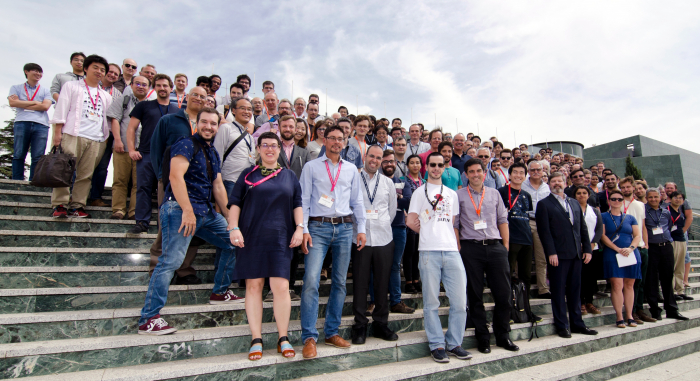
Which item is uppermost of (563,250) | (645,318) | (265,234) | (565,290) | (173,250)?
(265,234)

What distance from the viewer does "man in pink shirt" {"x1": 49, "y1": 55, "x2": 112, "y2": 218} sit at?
162 inches

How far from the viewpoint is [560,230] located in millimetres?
4520

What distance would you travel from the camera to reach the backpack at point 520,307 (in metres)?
4.20

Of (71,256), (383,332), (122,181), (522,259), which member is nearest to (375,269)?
(383,332)

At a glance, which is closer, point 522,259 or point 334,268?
point 334,268

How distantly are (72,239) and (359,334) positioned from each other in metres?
3.15

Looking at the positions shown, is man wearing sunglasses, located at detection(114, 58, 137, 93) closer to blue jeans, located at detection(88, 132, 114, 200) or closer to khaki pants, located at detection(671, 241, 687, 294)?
blue jeans, located at detection(88, 132, 114, 200)

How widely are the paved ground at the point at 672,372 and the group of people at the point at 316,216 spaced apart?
0.67m

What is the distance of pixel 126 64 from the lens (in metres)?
5.92

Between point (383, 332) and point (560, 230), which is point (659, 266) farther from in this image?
point (383, 332)

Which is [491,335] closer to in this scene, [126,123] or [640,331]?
[640,331]

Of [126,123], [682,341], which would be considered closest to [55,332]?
[126,123]

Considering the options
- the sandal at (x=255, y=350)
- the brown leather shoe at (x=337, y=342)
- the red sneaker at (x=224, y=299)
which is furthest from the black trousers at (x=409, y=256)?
the sandal at (x=255, y=350)

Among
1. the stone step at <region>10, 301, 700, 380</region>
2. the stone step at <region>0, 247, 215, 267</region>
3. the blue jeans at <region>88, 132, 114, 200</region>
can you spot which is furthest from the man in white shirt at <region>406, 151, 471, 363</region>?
the blue jeans at <region>88, 132, 114, 200</region>
